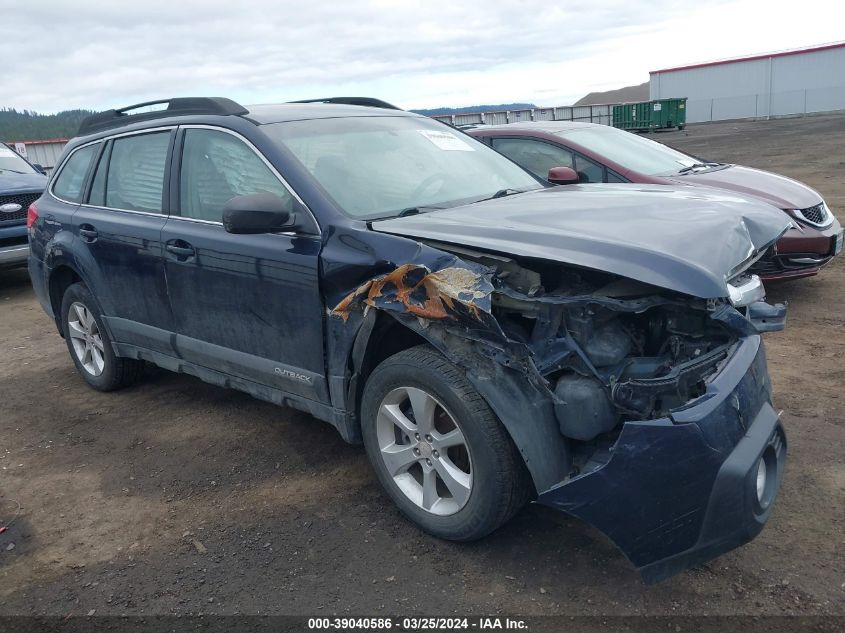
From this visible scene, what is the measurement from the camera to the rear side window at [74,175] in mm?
4941

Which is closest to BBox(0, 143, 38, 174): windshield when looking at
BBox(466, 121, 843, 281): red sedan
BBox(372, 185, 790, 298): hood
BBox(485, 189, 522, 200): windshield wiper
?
BBox(466, 121, 843, 281): red sedan

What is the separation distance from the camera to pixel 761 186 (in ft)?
20.3

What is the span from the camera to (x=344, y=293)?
3164 millimetres

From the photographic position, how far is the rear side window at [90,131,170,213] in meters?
4.22

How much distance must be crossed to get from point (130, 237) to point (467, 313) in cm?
256

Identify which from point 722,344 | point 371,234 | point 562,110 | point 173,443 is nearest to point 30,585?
point 173,443

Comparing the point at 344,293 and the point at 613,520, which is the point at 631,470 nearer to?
the point at 613,520

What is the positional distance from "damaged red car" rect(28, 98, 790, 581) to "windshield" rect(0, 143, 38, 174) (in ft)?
22.4

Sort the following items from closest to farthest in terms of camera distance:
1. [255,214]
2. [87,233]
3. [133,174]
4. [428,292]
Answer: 1. [428,292]
2. [255,214]
3. [133,174]
4. [87,233]

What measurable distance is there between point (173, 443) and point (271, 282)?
148 centimetres

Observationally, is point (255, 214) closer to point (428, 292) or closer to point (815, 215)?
point (428, 292)

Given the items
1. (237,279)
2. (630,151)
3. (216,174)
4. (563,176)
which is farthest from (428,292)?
(630,151)

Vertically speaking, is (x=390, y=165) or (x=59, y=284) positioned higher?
(x=390, y=165)

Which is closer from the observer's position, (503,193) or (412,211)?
(412,211)
